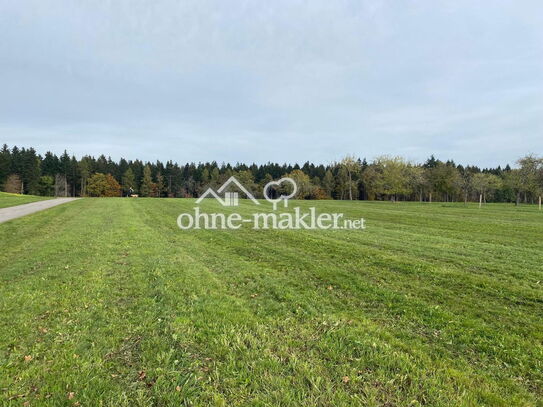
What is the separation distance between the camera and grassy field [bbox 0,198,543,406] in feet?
11.0

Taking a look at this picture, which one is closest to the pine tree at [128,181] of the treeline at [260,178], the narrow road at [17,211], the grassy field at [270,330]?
the treeline at [260,178]

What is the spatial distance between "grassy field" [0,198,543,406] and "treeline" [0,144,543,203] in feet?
176

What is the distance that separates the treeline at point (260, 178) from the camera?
64625 millimetres

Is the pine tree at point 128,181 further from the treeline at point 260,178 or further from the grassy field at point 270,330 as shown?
the grassy field at point 270,330

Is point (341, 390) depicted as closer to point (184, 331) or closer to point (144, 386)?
point (144, 386)

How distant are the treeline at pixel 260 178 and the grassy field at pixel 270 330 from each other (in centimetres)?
5378

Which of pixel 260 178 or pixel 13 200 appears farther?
pixel 260 178

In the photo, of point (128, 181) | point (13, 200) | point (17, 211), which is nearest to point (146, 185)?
point (128, 181)

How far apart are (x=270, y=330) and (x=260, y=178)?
3847 inches

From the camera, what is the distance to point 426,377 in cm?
357

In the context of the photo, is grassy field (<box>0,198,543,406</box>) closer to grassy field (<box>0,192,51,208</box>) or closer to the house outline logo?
grassy field (<box>0,192,51,208</box>)

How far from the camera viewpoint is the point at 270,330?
4738 millimetres

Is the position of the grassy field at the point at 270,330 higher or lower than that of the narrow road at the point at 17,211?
lower

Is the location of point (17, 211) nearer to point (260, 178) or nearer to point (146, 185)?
point (146, 185)
